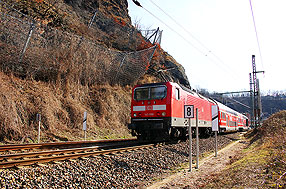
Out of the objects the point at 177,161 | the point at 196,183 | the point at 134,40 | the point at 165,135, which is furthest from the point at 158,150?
the point at 134,40

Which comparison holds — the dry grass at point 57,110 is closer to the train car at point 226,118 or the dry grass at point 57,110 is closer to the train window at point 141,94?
the train window at point 141,94

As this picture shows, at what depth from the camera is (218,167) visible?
7.82 meters

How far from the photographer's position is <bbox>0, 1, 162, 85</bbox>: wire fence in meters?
12.2

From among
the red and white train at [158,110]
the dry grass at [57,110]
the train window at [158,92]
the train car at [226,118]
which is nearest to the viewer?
the dry grass at [57,110]

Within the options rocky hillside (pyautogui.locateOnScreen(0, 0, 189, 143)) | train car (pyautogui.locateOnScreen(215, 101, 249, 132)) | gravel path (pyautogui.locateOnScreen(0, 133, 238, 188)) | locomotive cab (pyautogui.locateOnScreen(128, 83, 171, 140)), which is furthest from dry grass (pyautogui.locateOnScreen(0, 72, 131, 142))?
train car (pyautogui.locateOnScreen(215, 101, 249, 132))

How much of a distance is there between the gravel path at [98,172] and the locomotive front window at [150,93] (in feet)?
12.0

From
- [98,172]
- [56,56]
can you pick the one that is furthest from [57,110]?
[98,172]

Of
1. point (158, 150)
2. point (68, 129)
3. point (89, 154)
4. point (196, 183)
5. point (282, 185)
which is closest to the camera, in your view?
point (282, 185)

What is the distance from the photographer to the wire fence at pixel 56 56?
12.2 m

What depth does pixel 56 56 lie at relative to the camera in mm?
15109

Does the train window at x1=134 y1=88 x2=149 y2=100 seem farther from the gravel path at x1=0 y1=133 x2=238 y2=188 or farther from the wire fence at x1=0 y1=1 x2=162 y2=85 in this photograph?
the wire fence at x1=0 y1=1 x2=162 y2=85

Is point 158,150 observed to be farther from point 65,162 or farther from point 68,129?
point 68,129

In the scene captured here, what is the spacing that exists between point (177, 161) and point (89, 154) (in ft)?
11.4

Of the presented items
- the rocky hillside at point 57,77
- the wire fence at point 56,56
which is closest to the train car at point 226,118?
the rocky hillside at point 57,77
